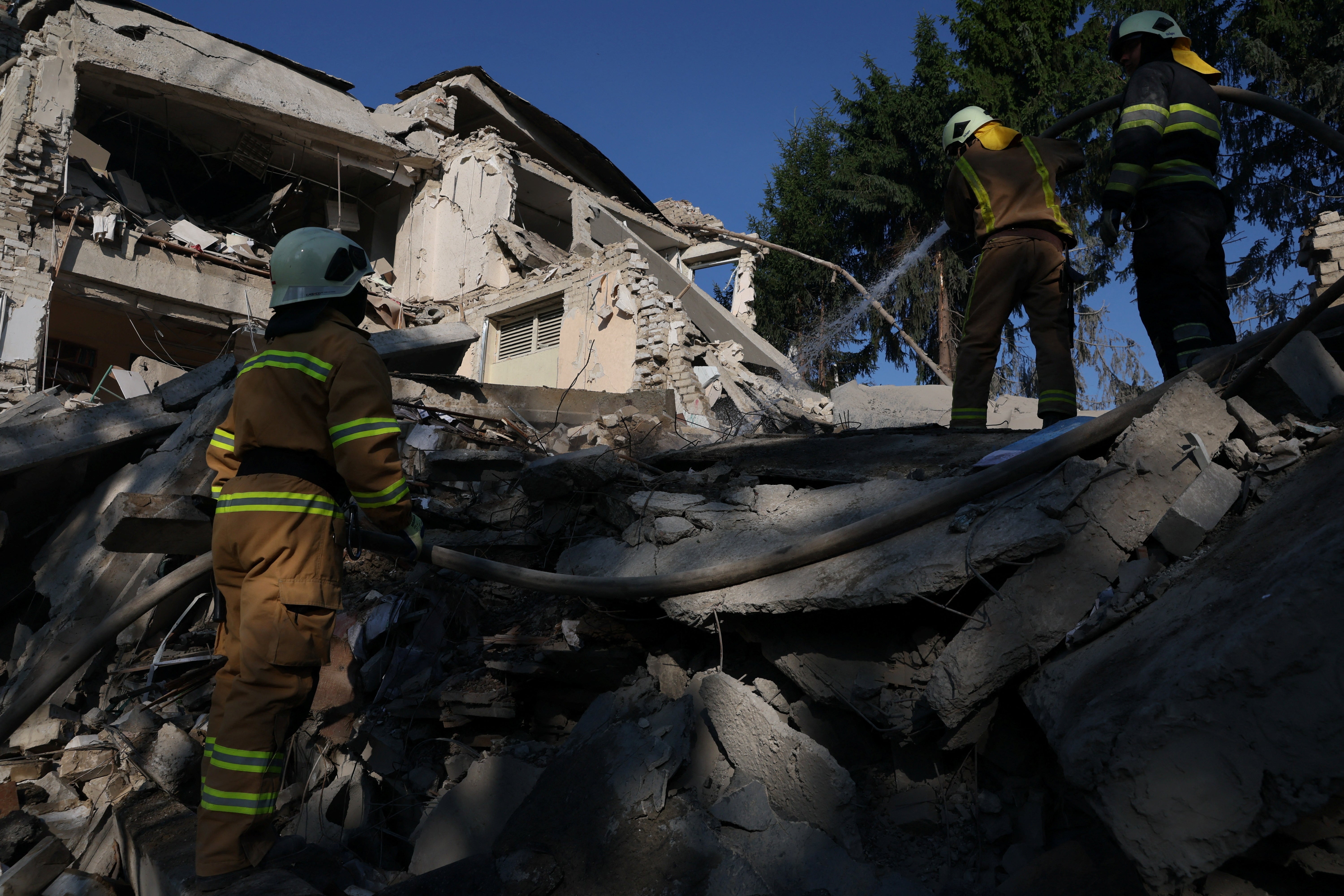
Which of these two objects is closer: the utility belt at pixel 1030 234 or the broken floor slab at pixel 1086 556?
the broken floor slab at pixel 1086 556

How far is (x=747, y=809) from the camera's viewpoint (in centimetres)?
212

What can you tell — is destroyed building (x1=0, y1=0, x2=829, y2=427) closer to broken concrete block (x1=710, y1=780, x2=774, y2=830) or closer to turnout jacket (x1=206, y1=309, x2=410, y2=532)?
turnout jacket (x1=206, y1=309, x2=410, y2=532)

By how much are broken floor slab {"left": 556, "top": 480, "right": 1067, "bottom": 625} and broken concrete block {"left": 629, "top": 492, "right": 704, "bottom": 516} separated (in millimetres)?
156

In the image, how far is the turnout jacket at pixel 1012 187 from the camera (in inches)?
155

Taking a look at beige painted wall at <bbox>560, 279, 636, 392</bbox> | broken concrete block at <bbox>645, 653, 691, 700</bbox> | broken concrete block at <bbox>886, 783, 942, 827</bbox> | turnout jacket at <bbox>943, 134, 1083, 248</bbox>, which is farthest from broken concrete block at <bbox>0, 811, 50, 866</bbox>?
beige painted wall at <bbox>560, 279, 636, 392</bbox>

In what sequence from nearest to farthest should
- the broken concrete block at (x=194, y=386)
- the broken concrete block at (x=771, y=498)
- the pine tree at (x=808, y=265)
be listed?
1. the broken concrete block at (x=771, y=498)
2. the broken concrete block at (x=194, y=386)
3. the pine tree at (x=808, y=265)

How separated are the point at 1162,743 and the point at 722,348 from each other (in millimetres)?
11580

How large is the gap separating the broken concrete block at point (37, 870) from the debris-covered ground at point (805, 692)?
1 centimetres

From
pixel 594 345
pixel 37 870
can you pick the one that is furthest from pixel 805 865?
pixel 594 345

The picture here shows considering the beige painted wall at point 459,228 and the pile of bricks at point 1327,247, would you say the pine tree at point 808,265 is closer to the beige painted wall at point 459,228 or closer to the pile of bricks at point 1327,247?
the beige painted wall at point 459,228

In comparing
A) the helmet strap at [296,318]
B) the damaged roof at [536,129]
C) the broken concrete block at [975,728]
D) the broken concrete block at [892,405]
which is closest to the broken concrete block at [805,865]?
the broken concrete block at [975,728]

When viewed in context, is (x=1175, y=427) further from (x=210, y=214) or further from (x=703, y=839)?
(x=210, y=214)

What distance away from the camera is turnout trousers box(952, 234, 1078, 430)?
3.90 metres

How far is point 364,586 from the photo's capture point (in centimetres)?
404
